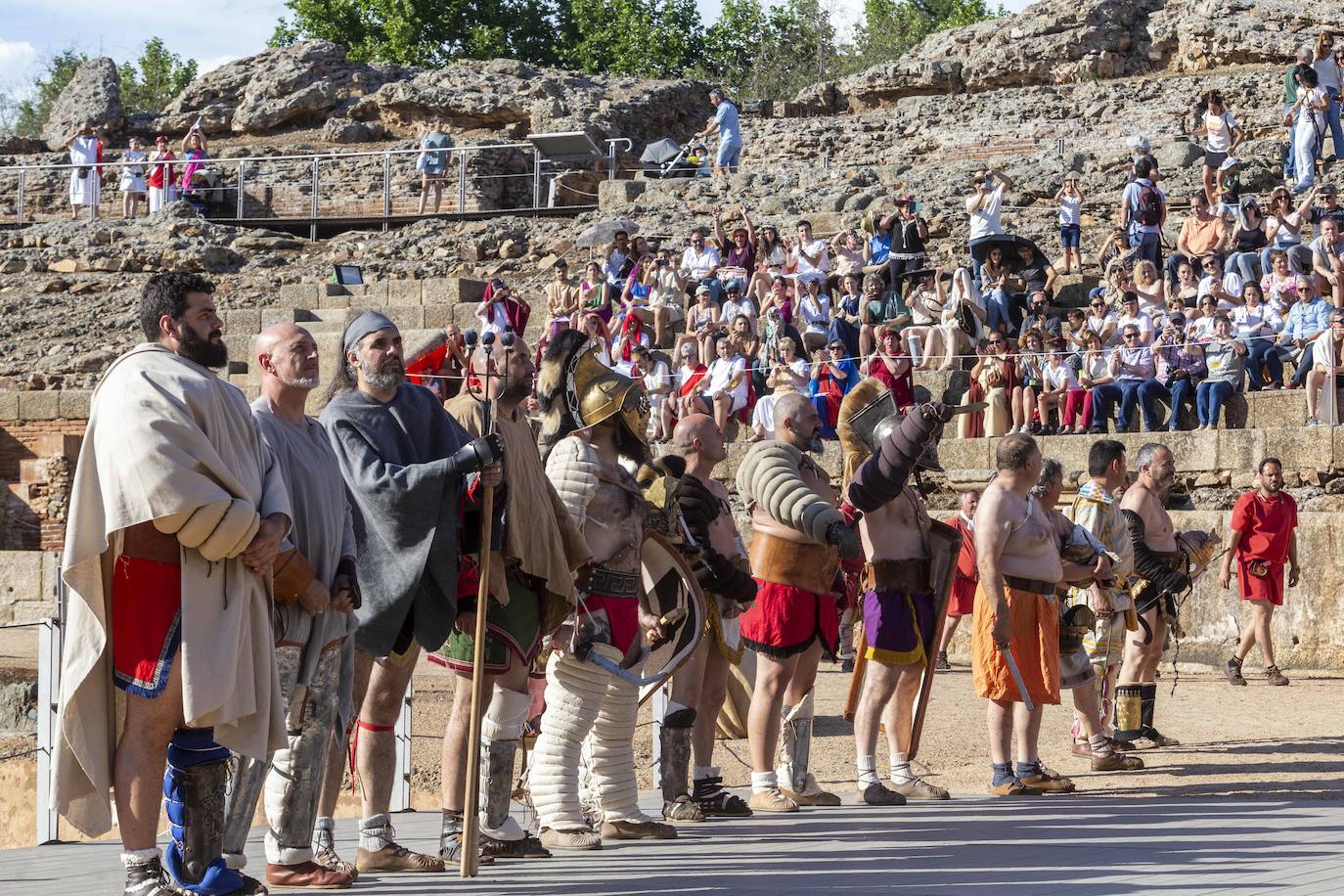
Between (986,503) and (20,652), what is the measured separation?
9.99 metres

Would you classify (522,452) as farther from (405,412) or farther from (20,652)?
(20,652)

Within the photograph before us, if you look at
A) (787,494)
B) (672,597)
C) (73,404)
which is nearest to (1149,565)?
(787,494)

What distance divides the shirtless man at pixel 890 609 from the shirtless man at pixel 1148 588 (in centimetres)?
228

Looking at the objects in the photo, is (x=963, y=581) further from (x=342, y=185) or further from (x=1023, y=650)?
Result: (x=342, y=185)

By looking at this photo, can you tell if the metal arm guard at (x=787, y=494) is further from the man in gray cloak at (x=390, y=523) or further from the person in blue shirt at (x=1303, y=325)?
the person in blue shirt at (x=1303, y=325)

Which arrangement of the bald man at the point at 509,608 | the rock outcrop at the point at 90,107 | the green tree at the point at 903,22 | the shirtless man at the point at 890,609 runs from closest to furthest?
1. the bald man at the point at 509,608
2. the shirtless man at the point at 890,609
3. the rock outcrop at the point at 90,107
4. the green tree at the point at 903,22

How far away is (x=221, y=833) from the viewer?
5.20 metres

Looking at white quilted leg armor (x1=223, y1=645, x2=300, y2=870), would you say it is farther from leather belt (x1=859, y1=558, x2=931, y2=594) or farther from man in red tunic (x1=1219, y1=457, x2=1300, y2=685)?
man in red tunic (x1=1219, y1=457, x2=1300, y2=685)

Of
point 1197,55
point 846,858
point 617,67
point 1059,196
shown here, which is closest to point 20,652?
point 846,858

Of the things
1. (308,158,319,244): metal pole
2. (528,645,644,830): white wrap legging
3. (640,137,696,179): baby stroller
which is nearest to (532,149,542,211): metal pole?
(640,137,696,179): baby stroller

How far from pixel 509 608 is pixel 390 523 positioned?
0.59m

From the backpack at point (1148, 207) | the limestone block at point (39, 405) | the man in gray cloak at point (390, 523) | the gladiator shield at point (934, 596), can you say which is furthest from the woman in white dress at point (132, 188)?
the man in gray cloak at point (390, 523)

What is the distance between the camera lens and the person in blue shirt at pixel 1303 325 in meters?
15.3

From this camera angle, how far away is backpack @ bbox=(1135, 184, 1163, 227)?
62.8ft
